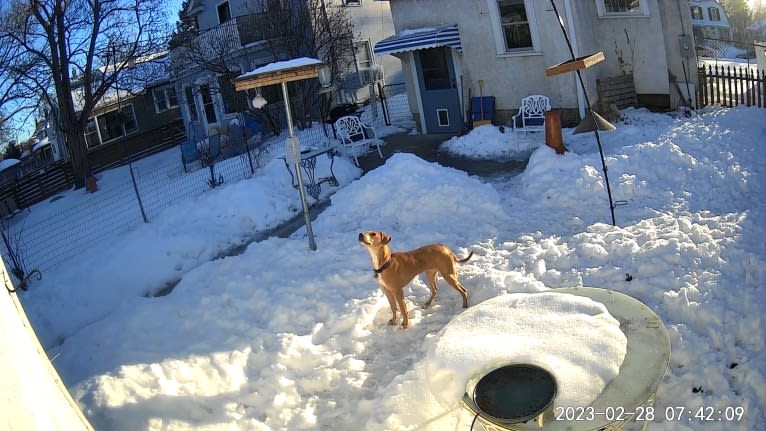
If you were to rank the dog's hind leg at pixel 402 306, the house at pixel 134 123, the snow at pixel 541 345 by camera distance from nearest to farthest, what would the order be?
1. the snow at pixel 541 345
2. the dog's hind leg at pixel 402 306
3. the house at pixel 134 123

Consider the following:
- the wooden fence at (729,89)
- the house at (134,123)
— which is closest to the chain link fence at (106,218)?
the wooden fence at (729,89)

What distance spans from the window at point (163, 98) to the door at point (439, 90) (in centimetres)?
2217

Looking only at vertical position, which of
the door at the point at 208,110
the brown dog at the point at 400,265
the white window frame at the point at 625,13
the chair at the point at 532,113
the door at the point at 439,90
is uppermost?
the door at the point at 208,110

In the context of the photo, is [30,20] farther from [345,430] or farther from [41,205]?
[345,430]

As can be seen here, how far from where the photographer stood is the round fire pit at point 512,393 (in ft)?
11.2

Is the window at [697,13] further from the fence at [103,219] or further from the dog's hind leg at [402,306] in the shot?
the dog's hind leg at [402,306]

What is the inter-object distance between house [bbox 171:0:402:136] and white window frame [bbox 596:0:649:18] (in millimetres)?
9293

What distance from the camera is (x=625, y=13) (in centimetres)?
1312

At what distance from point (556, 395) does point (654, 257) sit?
3.36 m

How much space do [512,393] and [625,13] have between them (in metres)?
11.8

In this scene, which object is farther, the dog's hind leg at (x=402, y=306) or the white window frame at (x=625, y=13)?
A: the white window frame at (x=625, y=13)

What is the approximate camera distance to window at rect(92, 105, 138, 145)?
3294cm

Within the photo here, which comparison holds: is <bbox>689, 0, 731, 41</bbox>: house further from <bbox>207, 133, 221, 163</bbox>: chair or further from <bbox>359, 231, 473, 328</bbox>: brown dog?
<bbox>359, 231, 473, 328</bbox>: brown dog

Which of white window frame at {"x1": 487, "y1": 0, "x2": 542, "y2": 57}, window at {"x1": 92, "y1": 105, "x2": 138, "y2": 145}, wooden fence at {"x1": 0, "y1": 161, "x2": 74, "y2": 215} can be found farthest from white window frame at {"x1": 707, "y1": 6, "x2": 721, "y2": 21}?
wooden fence at {"x1": 0, "y1": 161, "x2": 74, "y2": 215}
